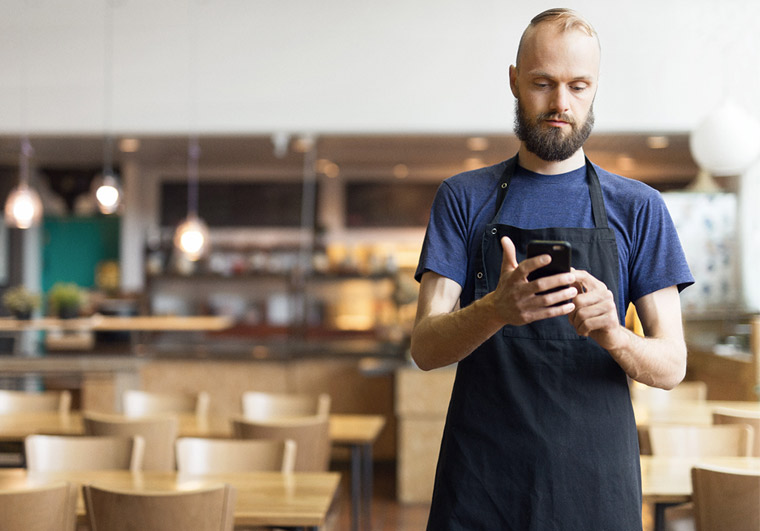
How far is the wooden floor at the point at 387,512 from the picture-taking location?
5.64m

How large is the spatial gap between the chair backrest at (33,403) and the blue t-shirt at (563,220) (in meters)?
4.23

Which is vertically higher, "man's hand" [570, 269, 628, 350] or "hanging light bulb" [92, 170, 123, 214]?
"hanging light bulb" [92, 170, 123, 214]

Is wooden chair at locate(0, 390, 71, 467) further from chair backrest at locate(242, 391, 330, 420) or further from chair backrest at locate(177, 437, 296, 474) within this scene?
chair backrest at locate(177, 437, 296, 474)

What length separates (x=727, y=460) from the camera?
11.7 ft

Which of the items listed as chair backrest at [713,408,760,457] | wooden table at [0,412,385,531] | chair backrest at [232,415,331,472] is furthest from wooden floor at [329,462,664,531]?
chair backrest at [713,408,760,457]

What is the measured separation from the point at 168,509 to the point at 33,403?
10.4 ft

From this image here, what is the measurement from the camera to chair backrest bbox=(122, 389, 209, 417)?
5.16m

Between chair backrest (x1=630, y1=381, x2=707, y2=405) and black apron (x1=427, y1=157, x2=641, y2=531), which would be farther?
chair backrest (x1=630, y1=381, x2=707, y2=405)

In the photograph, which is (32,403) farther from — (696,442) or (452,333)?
(452,333)

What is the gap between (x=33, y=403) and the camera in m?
5.38

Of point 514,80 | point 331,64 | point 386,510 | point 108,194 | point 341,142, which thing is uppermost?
point 331,64

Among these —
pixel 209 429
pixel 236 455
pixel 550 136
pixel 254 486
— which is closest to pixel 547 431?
pixel 550 136

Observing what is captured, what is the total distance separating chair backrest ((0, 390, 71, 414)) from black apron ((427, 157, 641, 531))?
4.24 metres

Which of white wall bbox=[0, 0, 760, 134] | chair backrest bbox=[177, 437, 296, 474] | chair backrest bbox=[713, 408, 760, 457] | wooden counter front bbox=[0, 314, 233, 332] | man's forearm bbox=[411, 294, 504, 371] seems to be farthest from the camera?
wooden counter front bbox=[0, 314, 233, 332]
